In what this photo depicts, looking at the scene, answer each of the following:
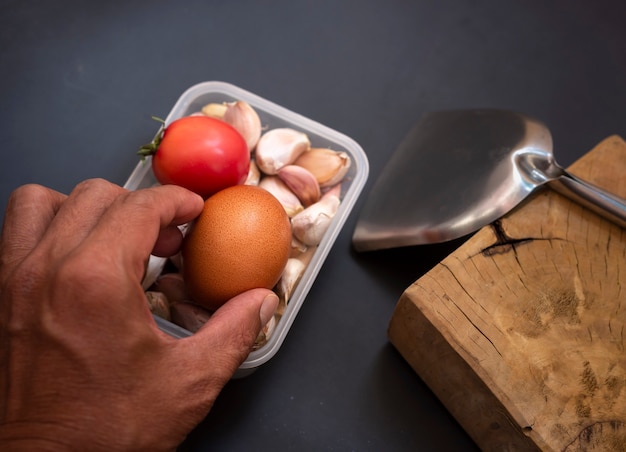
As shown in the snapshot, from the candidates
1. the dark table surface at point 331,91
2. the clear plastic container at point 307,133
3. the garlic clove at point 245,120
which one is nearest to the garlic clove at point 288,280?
the clear plastic container at point 307,133

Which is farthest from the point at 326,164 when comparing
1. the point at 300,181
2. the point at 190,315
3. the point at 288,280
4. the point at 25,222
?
the point at 25,222

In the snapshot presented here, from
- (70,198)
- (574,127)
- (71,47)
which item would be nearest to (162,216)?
(70,198)

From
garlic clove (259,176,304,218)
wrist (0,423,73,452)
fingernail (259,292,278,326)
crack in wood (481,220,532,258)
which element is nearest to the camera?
wrist (0,423,73,452)

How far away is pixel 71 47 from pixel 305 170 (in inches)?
23.1

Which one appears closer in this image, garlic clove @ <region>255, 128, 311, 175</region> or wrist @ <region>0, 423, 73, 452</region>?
wrist @ <region>0, 423, 73, 452</region>

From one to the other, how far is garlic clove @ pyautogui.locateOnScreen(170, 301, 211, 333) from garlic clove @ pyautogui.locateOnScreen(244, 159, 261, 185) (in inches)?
8.6

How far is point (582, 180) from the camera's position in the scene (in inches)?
28.9

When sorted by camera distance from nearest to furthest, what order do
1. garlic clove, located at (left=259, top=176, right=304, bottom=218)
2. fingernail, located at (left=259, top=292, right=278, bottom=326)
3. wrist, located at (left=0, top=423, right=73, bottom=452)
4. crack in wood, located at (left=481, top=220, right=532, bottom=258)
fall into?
wrist, located at (left=0, top=423, right=73, bottom=452)
fingernail, located at (left=259, top=292, right=278, bottom=326)
crack in wood, located at (left=481, top=220, right=532, bottom=258)
garlic clove, located at (left=259, top=176, right=304, bottom=218)

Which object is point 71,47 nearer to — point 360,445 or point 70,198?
point 70,198

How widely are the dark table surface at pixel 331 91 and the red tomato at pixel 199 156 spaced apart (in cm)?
24

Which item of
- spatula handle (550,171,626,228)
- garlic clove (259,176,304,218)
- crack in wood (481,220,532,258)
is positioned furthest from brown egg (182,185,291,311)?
spatula handle (550,171,626,228)

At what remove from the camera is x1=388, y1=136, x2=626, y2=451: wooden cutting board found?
598mm

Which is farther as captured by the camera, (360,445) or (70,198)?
(360,445)

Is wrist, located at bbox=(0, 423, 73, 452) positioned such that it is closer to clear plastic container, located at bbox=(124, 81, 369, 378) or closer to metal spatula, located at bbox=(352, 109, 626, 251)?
clear plastic container, located at bbox=(124, 81, 369, 378)
